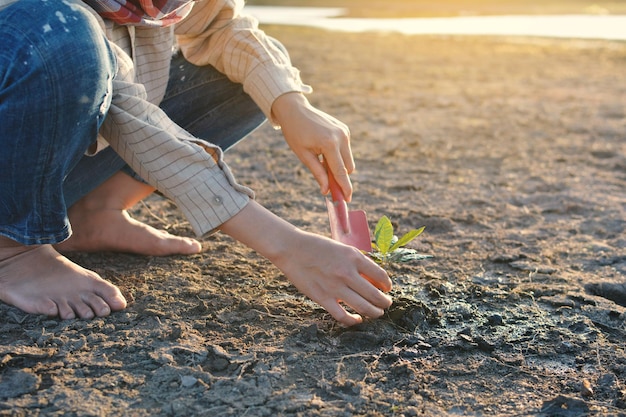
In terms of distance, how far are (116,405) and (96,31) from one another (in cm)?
85

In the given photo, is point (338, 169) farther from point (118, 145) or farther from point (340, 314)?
point (118, 145)

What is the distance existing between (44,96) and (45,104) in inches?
0.7

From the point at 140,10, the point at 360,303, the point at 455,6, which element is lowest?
the point at 455,6

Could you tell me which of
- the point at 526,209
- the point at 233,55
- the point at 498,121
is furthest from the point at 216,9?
the point at 498,121

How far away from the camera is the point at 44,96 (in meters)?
1.64

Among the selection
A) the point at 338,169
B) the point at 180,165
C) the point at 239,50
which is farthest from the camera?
the point at 239,50

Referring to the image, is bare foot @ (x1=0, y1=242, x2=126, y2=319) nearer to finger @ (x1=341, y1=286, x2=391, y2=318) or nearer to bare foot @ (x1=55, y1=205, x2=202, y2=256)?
bare foot @ (x1=55, y1=205, x2=202, y2=256)

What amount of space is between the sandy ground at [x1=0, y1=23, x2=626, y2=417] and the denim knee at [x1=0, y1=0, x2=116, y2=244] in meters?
0.35

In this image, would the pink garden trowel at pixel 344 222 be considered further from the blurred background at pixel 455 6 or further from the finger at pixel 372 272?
the blurred background at pixel 455 6

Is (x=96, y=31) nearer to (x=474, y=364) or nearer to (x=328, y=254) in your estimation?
(x=328, y=254)

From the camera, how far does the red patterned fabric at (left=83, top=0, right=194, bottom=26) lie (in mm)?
1889

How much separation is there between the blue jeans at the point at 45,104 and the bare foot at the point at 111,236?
44 cm

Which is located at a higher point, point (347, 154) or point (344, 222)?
point (347, 154)

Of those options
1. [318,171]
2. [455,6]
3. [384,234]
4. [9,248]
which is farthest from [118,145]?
[455,6]
